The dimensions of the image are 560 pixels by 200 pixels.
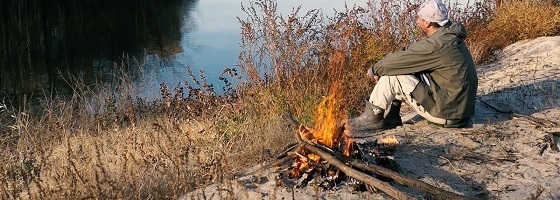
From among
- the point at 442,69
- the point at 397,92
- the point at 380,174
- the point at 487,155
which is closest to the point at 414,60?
the point at 442,69

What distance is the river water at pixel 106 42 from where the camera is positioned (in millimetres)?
12742

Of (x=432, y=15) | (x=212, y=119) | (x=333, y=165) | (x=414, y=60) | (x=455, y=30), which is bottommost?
(x=212, y=119)

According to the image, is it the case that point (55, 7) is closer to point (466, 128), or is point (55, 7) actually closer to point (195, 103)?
point (195, 103)

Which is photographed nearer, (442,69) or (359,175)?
(359,175)

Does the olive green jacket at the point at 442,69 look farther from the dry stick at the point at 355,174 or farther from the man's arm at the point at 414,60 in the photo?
the dry stick at the point at 355,174

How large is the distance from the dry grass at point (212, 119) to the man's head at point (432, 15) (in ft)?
5.07

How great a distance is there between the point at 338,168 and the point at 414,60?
1637 millimetres

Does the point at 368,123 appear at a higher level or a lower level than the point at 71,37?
higher

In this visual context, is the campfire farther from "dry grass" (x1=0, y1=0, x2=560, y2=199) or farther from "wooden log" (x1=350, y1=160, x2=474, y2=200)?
"dry grass" (x1=0, y1=0, x2=560, y2=199)

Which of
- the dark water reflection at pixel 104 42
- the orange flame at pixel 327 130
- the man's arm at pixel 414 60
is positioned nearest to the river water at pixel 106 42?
the dark water reflection at pixel 104 42

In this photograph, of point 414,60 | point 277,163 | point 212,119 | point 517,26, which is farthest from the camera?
point 517,26

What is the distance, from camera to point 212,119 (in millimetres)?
6766

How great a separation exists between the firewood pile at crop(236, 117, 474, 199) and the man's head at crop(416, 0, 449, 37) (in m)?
1.43

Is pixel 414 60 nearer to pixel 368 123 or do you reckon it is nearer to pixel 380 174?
pixel 368 123
